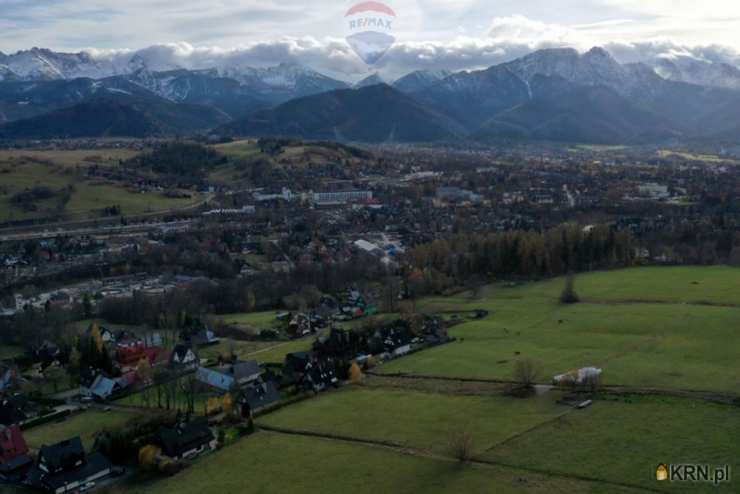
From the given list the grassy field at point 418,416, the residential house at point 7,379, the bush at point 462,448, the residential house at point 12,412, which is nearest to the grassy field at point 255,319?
the residential house at point 7,379

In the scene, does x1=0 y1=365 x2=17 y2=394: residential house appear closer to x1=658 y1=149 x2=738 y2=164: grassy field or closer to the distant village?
the distant village

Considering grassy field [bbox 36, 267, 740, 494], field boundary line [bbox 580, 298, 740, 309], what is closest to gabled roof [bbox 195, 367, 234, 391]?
grassy field [bbox 36, 267, 740, 494]

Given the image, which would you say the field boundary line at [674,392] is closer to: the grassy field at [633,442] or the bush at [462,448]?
the grassy field at [633,442]

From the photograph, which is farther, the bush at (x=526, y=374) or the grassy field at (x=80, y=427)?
the bush at (x=526, y=374)

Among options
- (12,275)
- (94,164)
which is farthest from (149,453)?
(94,164)

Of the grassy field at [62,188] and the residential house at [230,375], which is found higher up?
the grassy field at [62,188]

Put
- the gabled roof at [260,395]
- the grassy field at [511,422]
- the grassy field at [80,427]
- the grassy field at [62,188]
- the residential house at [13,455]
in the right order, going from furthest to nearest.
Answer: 1. the grassy field at [62,188]
2. the gabled roof at [260,395]
3. the grassy field at [80,427]
4. the residential house at [13,455]
5. the grassy field at [511,422]
